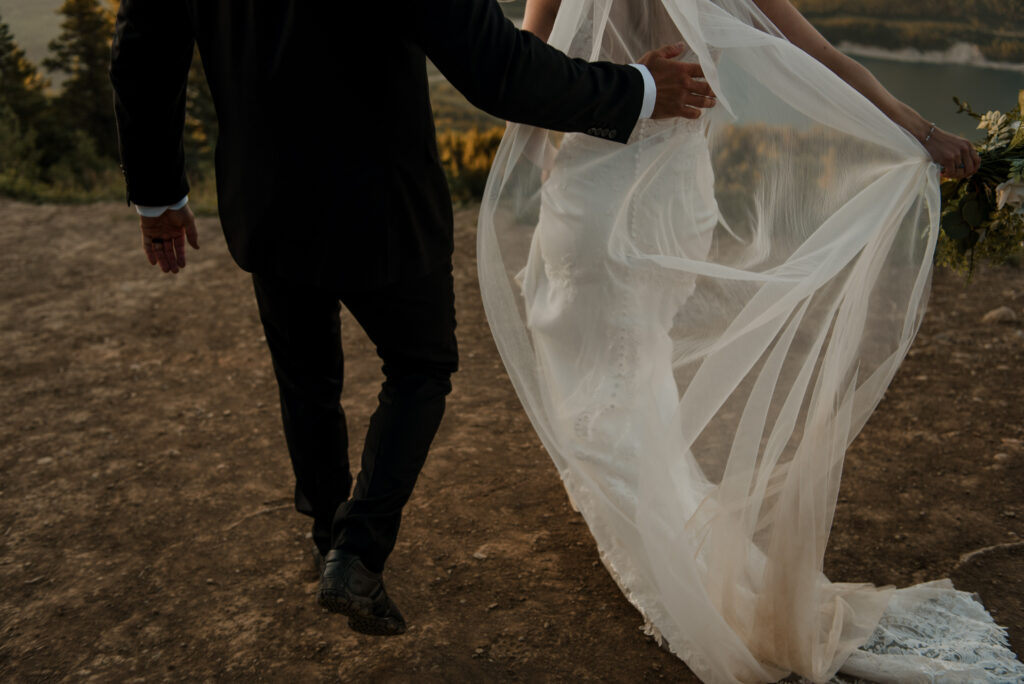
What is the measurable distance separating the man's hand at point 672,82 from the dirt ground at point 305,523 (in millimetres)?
1357

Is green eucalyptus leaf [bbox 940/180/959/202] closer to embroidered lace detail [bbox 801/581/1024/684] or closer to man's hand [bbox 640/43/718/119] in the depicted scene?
man's hand [bbox 640/43/718/119]

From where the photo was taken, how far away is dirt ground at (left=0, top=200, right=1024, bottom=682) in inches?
99.2

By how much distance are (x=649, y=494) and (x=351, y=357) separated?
2527 mm

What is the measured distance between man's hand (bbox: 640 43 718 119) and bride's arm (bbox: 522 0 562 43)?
0.41 m

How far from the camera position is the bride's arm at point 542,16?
250 cm

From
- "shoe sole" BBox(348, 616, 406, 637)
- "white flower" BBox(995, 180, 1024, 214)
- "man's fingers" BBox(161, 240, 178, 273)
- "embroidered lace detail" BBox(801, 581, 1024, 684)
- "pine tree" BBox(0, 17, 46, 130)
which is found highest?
"pine tree" BBox(0, 17, 46, 130)

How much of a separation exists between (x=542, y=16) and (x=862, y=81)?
2.75 ft

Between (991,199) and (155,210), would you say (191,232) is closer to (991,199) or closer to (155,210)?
(155,210)

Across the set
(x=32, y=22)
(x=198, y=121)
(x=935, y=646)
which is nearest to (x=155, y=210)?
(x=935, y=646)

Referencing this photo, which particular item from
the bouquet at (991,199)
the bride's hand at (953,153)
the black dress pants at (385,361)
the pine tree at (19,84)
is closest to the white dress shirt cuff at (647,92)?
the black dress pants at (385,361)

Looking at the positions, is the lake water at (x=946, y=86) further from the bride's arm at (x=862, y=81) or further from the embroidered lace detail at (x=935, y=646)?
the embroidered lace detail at (x=935, y=646)

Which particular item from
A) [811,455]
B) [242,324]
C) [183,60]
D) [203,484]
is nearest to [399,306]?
[183,60]

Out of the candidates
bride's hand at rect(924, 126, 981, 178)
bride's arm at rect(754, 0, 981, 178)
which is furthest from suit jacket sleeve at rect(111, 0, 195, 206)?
bride's hand at rect(924, 126, 981, 178)

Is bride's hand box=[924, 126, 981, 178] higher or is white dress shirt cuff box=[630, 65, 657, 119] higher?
white dress shirt cuff box=[630, 65, 657, 119]
